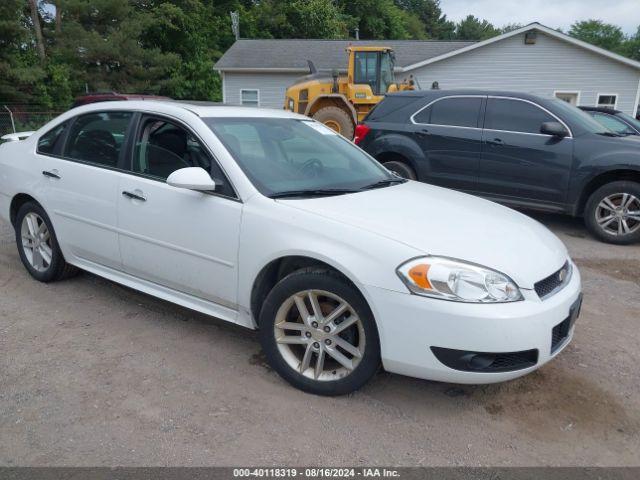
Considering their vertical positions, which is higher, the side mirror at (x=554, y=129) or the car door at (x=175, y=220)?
the side mirror at (x=554, y=129)

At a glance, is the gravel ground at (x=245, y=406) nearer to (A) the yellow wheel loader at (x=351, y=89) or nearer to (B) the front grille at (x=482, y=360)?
(B) the front grille at (x=482, y=360)

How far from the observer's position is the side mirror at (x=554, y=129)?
6566 mm

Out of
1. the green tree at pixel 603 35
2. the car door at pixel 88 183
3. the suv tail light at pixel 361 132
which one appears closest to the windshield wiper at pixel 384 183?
the car door at pixel 88 183

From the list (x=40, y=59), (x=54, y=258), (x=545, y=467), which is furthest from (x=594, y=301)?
(x=40, y=59)

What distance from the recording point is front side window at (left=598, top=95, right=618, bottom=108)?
812 inches

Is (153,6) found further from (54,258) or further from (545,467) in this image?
(545,467)

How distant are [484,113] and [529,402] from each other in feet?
16.3

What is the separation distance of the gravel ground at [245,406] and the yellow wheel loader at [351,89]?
1112cm

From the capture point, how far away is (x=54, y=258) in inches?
178

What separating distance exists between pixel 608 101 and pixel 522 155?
55.2 ft

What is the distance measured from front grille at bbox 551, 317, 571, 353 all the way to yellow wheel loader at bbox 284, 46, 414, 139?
11.7 metres

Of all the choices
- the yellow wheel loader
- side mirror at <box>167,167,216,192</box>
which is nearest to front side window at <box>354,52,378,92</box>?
the yellow wheel loader

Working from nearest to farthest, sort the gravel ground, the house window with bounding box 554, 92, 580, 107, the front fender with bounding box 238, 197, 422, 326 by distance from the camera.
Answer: the gravel ground → the front fender with bounding box 238, 197, 422, 326 → the house window with bounding box 554, 92, 580, 107

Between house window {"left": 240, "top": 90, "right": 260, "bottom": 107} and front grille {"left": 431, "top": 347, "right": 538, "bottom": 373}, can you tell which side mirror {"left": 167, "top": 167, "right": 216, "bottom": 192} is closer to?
front grille {"left": 431, "top": 347, "right": 538, "bottom": 373}
